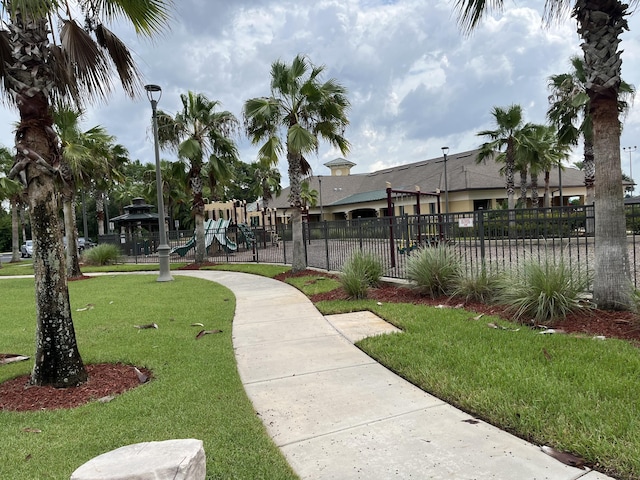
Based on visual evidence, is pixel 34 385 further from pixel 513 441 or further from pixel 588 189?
pixel 588 189

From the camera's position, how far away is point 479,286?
7496 millimetres

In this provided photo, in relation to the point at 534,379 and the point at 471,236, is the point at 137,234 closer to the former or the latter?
the point at 471,236

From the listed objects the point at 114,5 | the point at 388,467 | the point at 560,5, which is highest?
the point at 560,5

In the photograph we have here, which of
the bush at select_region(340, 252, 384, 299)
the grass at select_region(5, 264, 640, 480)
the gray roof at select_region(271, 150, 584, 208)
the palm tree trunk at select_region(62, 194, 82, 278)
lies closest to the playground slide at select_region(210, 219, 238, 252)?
the palm tree trunk at select_region(62, 194, 82, 278)

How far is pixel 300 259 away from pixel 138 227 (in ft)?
68.6

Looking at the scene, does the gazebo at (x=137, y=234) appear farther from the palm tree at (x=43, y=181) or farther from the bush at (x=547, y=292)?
the bush at (x=547, y=292)

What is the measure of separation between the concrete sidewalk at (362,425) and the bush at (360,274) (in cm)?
279

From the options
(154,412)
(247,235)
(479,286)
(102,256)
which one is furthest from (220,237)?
(154,412)

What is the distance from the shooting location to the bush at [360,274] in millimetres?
8742

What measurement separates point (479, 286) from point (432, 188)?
27.4 meters

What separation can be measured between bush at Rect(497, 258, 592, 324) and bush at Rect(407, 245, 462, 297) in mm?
1670

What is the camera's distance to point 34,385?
447 cm

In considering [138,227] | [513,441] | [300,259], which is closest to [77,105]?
[513,441]

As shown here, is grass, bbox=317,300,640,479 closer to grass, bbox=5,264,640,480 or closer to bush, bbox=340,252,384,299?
grass, bbox=5,264,640,480
